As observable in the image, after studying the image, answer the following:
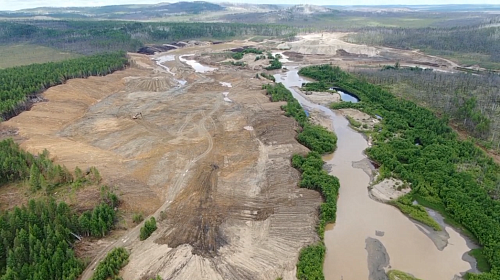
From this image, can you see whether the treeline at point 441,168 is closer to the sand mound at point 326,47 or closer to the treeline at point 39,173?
the treeline at point 39,173

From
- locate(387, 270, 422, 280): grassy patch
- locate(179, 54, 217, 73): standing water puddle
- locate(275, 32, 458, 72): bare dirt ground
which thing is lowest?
locate(387, 270, 422, 280): grassy patch

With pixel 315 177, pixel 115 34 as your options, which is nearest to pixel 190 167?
pixel 315 177

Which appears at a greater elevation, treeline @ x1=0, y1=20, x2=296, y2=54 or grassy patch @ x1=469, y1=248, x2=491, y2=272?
treeline @ x1=0, y1=20, x2=296, y2=54

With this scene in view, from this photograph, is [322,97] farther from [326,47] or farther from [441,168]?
[326,47]

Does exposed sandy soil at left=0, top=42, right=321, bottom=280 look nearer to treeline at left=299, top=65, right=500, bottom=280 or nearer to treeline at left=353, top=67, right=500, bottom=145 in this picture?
treeline at left=299, top=65, right=500, bottom=280

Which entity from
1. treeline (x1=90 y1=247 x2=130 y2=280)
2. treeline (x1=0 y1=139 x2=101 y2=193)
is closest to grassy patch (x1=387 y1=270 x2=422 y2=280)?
treeline (x1=90 y1=247 x2=130 y2=280)

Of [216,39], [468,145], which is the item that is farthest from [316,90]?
[216,39]
